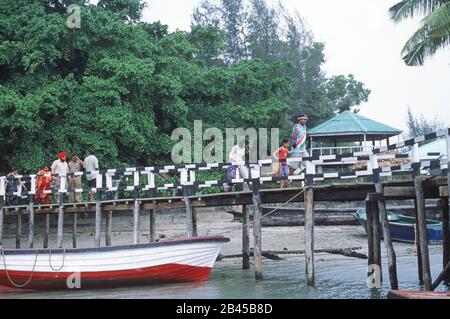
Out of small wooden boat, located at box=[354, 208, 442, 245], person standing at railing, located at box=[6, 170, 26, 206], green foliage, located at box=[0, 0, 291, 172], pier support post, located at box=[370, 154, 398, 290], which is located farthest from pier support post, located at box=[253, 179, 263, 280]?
green foliage, located at box=[0, 0, 291, 172]

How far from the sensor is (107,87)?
2722 centimetres

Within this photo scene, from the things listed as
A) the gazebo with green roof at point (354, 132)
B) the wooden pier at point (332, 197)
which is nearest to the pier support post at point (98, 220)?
the wooden pier at point (332, 197)

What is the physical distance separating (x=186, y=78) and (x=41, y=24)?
7.32 metres

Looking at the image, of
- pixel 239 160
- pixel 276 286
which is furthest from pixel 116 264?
pixel 239 160

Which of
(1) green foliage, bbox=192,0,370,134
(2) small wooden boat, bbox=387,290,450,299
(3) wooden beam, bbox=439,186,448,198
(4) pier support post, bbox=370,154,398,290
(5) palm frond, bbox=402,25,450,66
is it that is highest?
(1) green foliage, bbox=192,0,370,134

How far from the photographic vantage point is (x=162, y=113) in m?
30.9

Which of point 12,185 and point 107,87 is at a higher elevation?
point 107,87

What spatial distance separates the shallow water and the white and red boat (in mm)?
291

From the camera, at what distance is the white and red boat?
17.3 metres

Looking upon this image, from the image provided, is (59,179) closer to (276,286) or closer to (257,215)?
(257,215)

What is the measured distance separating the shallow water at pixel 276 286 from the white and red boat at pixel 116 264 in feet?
0.95

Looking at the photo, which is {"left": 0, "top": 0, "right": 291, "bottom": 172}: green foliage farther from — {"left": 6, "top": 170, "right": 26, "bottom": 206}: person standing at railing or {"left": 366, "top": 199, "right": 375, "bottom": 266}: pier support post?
{"left": 366, "top": 199, "right": 375, "bottom": 266}: pier support post

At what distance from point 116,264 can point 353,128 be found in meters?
21.0

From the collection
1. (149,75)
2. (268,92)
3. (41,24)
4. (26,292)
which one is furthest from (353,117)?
(26,292)
